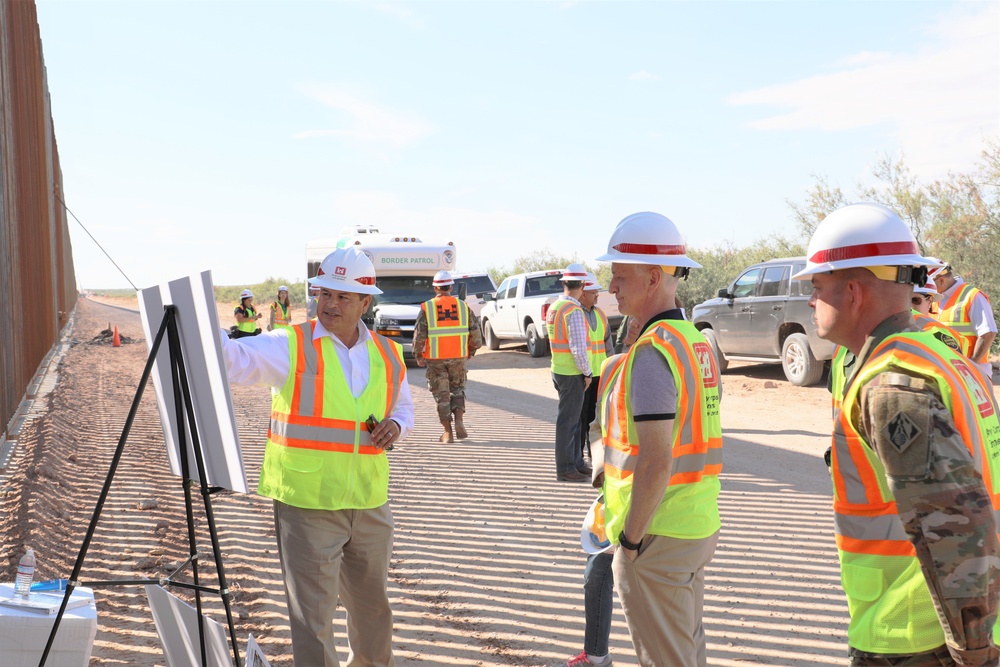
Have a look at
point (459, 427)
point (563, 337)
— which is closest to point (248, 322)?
point (459, 427)

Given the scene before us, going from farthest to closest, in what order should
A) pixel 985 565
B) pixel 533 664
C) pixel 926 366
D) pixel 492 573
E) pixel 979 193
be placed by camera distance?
pixel 979 193 < pixel 492 573 < pixel 533 664 < pixel 926 366 < pixel 985 565

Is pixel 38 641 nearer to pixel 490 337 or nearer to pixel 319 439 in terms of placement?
pixel 319 439

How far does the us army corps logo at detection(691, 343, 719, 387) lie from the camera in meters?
3.11

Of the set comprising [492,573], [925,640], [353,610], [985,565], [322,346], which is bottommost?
[492,573]

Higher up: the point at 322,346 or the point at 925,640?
the point at 322,346

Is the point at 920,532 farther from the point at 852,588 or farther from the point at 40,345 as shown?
the point at 40,345

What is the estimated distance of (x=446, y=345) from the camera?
11.0 meters

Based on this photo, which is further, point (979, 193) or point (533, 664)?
point (979, 193)

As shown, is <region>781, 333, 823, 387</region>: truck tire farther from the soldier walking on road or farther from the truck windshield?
the truck windshield

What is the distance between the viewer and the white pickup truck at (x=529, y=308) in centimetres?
2086

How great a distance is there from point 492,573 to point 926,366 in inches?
179

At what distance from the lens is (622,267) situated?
3.22 meters

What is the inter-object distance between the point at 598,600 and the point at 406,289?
16.7 m

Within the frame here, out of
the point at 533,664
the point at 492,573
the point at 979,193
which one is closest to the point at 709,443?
the point at 533,664
